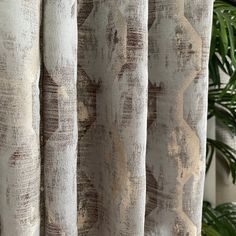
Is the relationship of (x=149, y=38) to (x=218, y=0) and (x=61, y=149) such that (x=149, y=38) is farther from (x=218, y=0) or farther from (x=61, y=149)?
(x=218, y=0)

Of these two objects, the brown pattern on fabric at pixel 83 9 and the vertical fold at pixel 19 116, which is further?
the brown pattern on fabric at pixel 83 9

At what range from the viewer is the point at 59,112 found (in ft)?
2.17

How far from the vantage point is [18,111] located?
2.00ft

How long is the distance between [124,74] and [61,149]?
15 centimetres

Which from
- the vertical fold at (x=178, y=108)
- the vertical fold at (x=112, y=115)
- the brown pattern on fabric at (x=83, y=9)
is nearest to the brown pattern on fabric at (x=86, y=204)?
the vertical fold at (x=112, y=115)

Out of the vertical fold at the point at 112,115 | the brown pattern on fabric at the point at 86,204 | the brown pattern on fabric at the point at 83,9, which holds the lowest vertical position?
the brown pattern on fabric at the point at 86,204

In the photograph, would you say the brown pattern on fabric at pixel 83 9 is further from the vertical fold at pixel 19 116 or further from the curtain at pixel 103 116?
the vertical fold at pixel 19 116

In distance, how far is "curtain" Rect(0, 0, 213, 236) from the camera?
0.62m

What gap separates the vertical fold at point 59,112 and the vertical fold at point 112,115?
3.1 inches

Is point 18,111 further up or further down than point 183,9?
further down

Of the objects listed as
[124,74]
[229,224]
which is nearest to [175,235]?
[124,74]

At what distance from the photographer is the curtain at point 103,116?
620 millimetres

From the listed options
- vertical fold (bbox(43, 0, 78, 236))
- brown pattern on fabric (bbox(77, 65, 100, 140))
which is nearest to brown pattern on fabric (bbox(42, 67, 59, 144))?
vertical fold (bbox(43, 0, 78, 236))

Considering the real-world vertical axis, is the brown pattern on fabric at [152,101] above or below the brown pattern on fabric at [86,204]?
above
